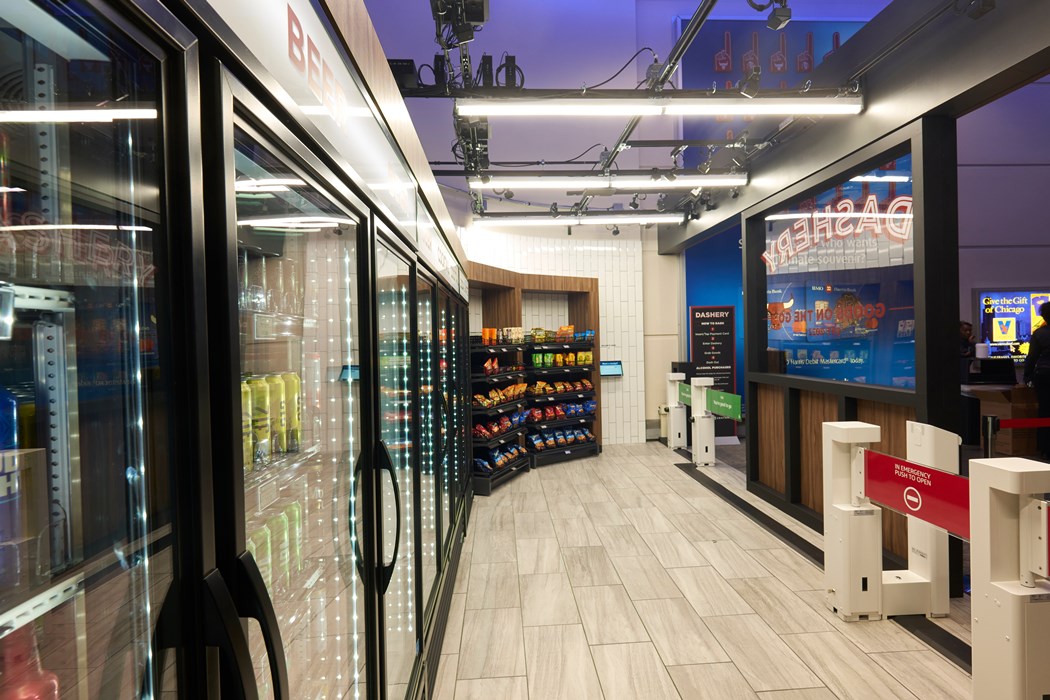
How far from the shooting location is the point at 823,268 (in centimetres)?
528

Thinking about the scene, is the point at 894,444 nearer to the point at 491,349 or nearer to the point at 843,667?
the point at 843,667

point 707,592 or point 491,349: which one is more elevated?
point 491,349

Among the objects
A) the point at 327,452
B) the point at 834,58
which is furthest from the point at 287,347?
the point at 834,58

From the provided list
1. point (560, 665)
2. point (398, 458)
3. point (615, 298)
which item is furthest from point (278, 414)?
point (615, 298)

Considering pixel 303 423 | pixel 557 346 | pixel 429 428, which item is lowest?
pixel 429 428

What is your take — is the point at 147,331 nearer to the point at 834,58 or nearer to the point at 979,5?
the point at 979,5

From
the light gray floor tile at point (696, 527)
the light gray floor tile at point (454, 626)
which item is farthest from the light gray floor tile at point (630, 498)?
the light gray floor tile at point (454, 626)

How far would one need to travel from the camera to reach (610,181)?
6410mm

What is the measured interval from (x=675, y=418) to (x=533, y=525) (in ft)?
14.5

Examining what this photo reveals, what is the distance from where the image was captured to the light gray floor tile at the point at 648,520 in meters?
5.29

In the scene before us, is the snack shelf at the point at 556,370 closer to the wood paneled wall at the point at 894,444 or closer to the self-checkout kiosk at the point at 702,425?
the self-checkout kiosk at the point at 702,425

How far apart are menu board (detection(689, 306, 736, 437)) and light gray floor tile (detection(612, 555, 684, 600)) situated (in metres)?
5.70

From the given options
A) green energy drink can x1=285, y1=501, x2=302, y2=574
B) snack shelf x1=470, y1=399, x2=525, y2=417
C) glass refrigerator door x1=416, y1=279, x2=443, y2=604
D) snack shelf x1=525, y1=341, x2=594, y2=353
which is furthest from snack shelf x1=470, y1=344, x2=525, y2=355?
green energy drink can x1=285, y1=501, x2=302, y2=574

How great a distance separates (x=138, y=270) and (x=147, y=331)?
0.07 m
